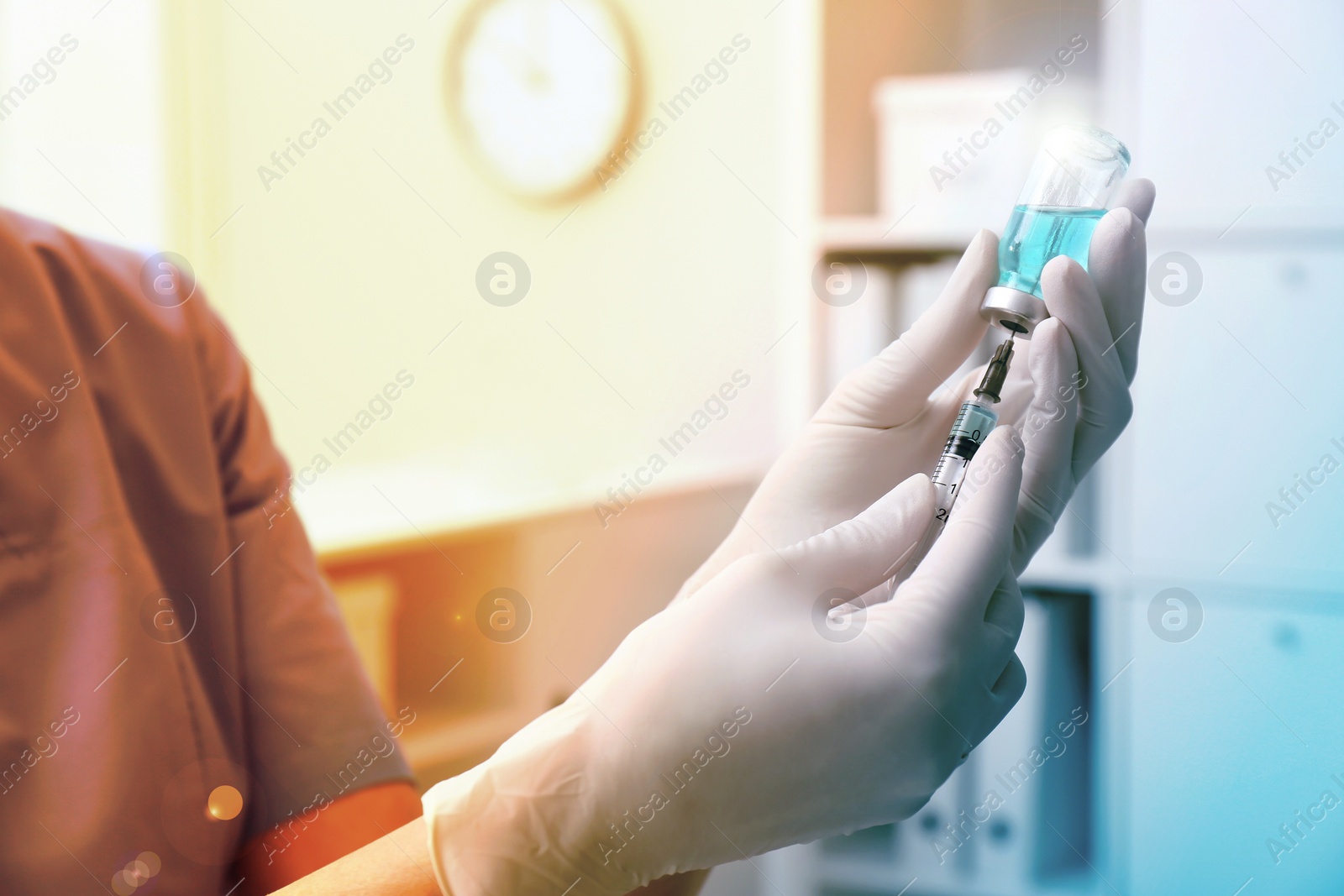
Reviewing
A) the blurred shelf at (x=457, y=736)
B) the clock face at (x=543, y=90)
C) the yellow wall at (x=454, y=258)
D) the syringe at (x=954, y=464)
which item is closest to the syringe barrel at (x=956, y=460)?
the syringe at (x=954, y=464)

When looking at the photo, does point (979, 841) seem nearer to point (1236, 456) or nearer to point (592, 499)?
point (1236, 456)

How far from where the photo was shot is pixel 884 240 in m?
1.36

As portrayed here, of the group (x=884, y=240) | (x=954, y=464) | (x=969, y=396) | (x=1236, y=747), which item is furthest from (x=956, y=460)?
(x=1236, y=747)

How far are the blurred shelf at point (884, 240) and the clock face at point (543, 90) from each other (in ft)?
1.82

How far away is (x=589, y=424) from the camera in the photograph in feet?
6.03

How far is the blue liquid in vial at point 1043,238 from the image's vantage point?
631 millimetres

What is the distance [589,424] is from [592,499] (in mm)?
328

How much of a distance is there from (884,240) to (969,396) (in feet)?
2.31

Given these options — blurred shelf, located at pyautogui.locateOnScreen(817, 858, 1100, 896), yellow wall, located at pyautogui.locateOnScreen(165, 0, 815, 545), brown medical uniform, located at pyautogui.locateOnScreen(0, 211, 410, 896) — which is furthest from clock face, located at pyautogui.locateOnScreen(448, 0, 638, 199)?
blurred shelf, located at pyautogui.locateOnScreen(817, 858, 1100, 896)

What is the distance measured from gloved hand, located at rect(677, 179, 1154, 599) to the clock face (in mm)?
1218

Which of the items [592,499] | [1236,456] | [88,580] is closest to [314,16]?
[592,499]

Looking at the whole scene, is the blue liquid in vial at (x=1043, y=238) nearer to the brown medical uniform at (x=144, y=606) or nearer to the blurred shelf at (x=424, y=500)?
the brown medical uniform at (x=144, y=606)

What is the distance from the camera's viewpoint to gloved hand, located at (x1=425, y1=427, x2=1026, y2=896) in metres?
0.49

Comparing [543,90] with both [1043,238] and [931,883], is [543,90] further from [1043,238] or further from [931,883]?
[931,883]
